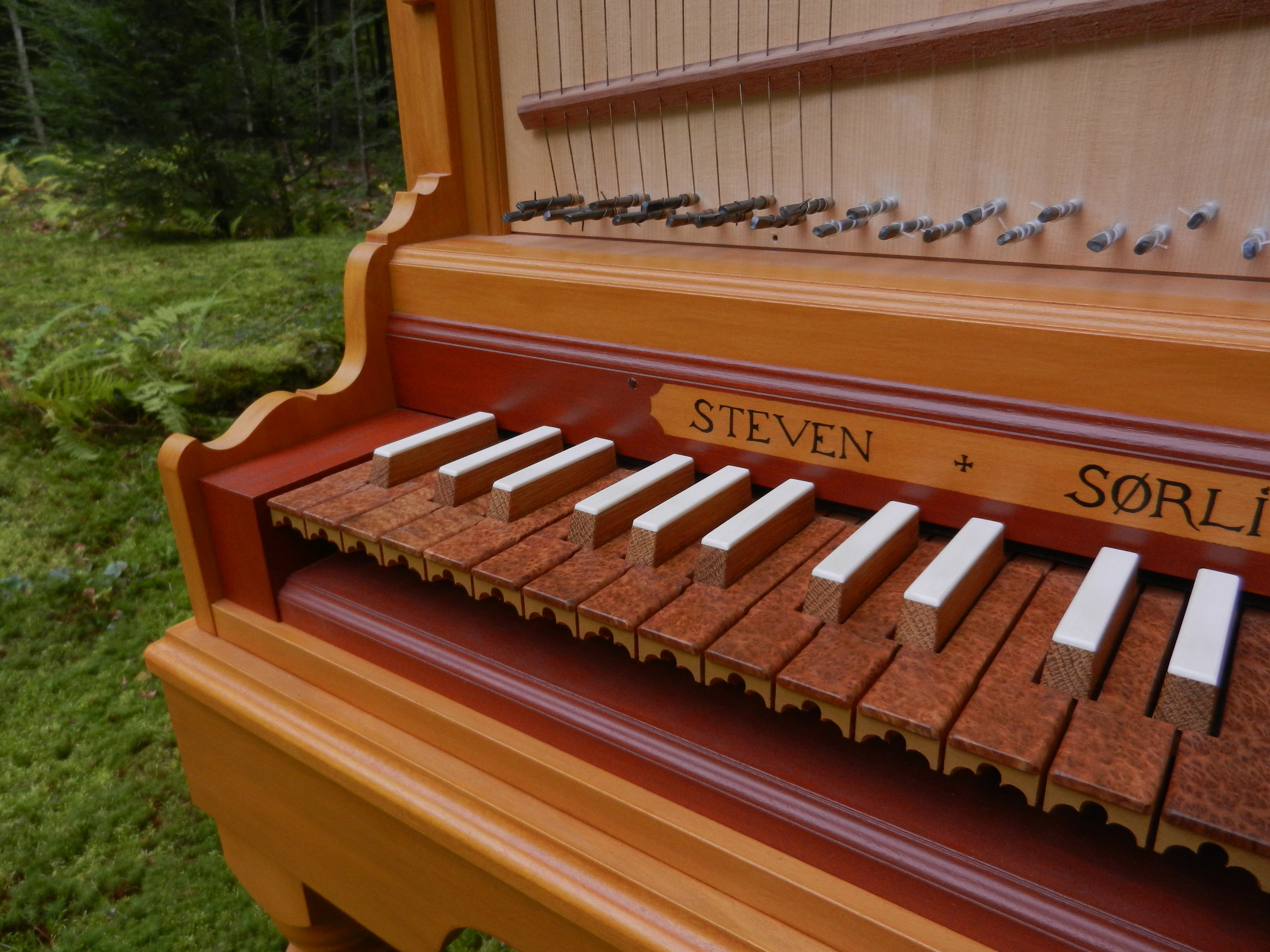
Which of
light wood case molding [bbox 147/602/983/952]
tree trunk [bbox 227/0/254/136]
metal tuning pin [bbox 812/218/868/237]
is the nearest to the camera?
light wood case molding [bbox 147/602/983/952]

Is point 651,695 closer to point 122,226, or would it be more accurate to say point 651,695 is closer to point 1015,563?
point 1015,563

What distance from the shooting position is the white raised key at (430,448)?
1266mm

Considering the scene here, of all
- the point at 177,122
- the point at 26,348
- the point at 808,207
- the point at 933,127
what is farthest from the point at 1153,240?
the point at 177,122

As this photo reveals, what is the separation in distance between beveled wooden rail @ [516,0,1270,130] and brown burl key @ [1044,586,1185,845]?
715 mm

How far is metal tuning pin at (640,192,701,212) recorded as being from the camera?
143 cm

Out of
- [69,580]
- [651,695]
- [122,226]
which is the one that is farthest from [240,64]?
[651,695]

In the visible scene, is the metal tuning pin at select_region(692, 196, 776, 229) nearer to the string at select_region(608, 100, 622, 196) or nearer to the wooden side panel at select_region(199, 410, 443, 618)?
the string at select_region(608, 100, 622, 196)

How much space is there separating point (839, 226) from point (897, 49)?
0.23 m

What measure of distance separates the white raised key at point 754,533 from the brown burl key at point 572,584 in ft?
0.32

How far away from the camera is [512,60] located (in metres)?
1.63

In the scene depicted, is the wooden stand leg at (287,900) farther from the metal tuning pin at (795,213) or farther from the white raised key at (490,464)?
the metal tuning pin at (795,213)

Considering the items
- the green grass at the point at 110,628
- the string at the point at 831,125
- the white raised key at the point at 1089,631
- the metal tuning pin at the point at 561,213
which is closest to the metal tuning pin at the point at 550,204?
the metal tuning pin at the point at 561,213

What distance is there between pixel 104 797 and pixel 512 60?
7.80 feet

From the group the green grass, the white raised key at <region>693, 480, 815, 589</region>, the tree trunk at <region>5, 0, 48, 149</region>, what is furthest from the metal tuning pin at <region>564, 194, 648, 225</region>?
the tree trunk at <region>5, 0, 48, 149</region>
